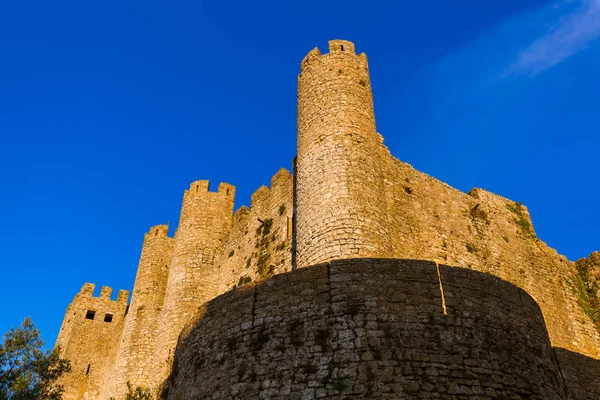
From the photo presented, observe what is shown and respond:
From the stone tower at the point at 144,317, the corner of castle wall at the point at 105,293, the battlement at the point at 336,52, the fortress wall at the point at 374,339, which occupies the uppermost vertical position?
the battlement at the point at 336,52

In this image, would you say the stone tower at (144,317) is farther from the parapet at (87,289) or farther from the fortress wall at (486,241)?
the fortress wall at (486,241)

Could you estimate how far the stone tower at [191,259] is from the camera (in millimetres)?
23766

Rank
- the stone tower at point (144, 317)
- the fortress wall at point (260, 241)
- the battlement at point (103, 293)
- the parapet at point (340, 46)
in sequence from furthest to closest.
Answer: the battlement at point (103, 293), the stone tower at point (144, 317), the fortress wall at point (260, 241), the parapet at point (340, 46)

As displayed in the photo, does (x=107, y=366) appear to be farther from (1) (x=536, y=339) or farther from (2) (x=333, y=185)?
(1) (x=536, y=339)

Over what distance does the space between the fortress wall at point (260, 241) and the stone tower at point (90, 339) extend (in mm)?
10702

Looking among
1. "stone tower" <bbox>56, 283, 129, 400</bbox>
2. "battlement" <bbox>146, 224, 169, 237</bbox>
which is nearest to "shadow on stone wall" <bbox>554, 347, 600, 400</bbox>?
"battlement" <bbox>146, 224, 169, 237</bbox>

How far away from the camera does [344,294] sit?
9281 mm

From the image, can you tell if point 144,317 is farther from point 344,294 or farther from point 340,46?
point 344,294

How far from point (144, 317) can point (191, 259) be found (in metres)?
4.15

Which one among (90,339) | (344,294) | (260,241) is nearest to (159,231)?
(90,339)

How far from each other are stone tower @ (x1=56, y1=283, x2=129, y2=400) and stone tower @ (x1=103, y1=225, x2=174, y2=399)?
351cm

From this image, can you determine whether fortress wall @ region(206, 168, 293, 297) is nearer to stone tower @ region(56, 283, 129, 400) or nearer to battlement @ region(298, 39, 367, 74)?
battlement @ region(298, 39, 367, 74)

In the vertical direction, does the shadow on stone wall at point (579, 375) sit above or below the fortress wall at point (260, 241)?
below

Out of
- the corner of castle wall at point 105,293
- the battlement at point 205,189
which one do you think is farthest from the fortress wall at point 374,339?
the corner of castle wall at point 105,293
